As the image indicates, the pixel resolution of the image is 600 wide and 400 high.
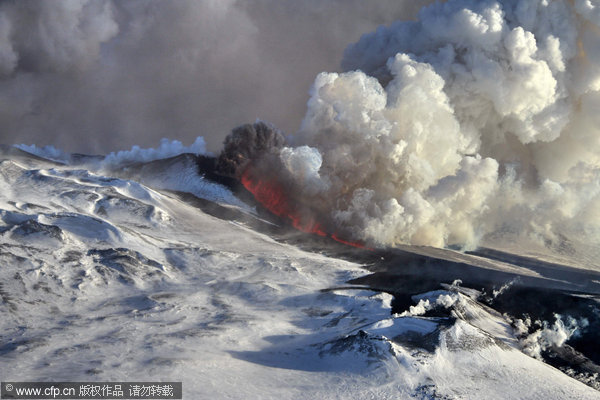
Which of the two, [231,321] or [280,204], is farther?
[280,204]

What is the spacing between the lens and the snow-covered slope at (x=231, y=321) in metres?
36.9

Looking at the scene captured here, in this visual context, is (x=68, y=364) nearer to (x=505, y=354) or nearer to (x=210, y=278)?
(x=210, y=278)

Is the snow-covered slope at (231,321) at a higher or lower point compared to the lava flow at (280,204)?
lower

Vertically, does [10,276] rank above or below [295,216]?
below

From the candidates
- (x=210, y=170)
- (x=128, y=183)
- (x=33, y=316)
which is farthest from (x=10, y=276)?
(x=210, y=170)

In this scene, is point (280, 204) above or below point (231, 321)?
above

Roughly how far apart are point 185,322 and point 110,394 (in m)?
15.1

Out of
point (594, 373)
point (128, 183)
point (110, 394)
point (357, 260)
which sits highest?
point (128, 183)

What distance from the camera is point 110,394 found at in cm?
3269

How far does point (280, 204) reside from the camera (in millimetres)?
98000

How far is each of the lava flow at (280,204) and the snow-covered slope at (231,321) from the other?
1124 cm

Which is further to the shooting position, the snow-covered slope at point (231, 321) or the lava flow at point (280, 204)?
the lava flow at point (280, 204)

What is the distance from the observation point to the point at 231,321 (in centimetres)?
4844

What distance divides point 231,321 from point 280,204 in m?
50.6
